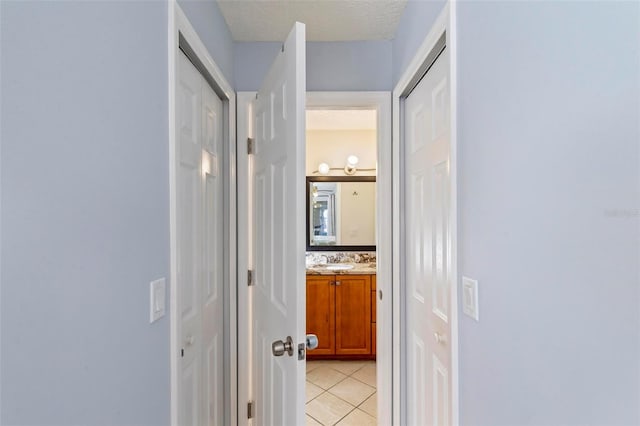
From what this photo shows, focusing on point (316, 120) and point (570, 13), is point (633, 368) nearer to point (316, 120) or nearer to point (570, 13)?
point (570, 13)

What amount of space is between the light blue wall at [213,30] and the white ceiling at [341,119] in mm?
1327

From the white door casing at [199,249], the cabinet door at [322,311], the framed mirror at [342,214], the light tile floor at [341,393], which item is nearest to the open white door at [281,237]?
the white door casing at [199,249]

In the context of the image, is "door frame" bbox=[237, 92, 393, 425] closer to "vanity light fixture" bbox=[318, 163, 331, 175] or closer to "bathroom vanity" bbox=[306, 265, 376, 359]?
"bathroom vanity" bbox=[306, 265, 376, 359]

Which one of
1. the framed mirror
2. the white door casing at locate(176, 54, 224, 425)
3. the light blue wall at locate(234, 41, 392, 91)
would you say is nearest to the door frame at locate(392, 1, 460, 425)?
the light blue wall at locate(234, 41, 392, 91)

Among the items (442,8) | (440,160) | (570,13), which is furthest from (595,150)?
(442,8)

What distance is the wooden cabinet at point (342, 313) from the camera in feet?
9.99

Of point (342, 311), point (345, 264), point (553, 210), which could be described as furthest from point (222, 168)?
point (345, 264)

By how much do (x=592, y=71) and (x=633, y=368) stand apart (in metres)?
0.48

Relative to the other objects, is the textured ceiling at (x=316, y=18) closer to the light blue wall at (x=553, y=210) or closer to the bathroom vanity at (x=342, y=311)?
the light blue wall at (x=553, y=210)

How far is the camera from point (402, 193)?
5.62ft

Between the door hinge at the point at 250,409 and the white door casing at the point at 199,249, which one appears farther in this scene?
the door hinge at the point at 250,409

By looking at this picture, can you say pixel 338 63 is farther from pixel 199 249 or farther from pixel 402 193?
pixel 199 249

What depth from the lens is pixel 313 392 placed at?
→ 8.22 feet

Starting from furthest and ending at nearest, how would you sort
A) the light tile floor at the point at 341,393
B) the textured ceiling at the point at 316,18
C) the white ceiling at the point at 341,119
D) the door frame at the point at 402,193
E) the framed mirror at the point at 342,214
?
the framed mirror at the point at 342,214 < the white ceiling at the point at 341,119 < the light tile floor at the point at 341,393 < the textured ceiling at the point at 316,18 < the door frame at the point at 402,193
